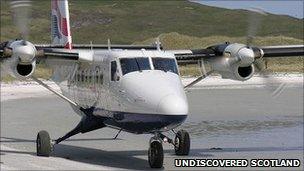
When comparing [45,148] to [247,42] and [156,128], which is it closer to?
[156,128]

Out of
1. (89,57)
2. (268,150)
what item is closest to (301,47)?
(268,150)

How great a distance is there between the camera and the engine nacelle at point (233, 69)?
18094mm

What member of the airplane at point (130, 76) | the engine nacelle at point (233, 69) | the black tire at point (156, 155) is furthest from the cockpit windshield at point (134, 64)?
the engine nacelle at point (233, 69)

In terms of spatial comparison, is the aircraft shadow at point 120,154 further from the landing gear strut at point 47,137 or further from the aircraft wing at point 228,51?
the aircraft wing at point 228,51

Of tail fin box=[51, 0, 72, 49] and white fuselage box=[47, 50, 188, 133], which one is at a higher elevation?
tail fin box=[51, 0, 72, 49]

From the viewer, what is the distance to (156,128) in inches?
590

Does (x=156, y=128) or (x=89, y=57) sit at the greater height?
(x=89, y=57)

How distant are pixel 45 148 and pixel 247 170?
5.57 m

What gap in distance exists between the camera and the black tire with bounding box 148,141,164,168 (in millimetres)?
15203

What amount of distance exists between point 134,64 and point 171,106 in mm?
2032

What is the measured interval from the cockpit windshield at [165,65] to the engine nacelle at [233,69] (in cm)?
231

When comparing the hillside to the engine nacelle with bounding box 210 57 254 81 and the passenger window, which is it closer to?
the engine nacelle with bounding box 210 57 254 81

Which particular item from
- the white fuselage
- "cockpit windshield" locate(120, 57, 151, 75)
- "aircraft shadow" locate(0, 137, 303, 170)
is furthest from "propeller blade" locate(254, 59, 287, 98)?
"cockpit windshield" locate(120, 57, 151, 75)

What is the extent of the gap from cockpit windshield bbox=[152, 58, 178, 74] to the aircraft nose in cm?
144
